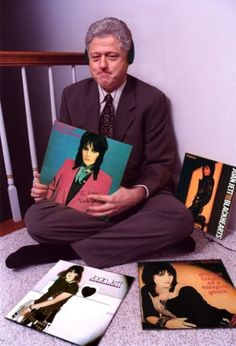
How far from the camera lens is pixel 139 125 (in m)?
1.09

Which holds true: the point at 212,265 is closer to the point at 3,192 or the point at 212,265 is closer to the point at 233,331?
the point at 233,331

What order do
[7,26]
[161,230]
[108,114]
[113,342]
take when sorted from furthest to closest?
[7,26] < [108,114] < [161,230] < [113,342]

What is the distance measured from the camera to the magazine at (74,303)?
2.61ft

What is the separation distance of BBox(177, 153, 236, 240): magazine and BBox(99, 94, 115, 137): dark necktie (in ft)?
1.09

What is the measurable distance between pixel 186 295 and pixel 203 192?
1.37 ft

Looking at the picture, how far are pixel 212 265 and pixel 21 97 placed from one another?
142 cm

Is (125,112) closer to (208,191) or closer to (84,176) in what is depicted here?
(84,176)

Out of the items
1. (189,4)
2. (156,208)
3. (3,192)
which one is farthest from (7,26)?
(156,208)

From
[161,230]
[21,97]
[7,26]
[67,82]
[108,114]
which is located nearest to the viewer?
[161,230]

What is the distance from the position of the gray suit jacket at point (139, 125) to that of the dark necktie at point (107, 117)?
0.06 ft

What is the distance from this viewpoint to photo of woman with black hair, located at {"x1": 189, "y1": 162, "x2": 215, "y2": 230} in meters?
1.18

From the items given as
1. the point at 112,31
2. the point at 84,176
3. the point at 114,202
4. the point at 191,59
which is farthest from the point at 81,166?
the point at 191,59

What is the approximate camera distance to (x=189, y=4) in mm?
1072

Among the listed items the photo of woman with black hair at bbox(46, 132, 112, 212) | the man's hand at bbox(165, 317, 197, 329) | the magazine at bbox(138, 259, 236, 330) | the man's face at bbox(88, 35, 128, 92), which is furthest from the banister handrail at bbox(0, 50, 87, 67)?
the man's hand at bbox(165, 317, 197, 329)
